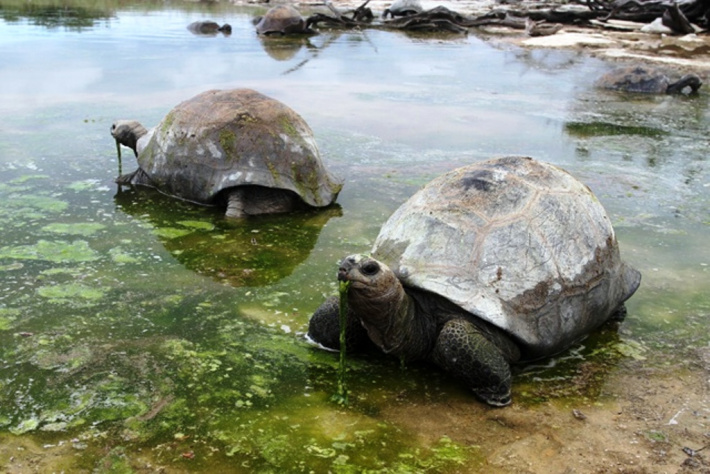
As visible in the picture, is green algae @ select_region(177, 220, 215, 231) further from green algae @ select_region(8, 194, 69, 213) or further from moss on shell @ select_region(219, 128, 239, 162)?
green algae @ select_region(8, 194, 69, 213)

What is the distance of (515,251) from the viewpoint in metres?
3.82

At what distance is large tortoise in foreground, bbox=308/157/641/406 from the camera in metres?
3.56

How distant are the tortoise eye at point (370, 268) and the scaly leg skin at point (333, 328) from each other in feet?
1.72

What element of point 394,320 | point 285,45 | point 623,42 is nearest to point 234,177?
point 394,320

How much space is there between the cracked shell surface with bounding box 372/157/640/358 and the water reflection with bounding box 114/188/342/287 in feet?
3.92

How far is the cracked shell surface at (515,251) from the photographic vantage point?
3701mm

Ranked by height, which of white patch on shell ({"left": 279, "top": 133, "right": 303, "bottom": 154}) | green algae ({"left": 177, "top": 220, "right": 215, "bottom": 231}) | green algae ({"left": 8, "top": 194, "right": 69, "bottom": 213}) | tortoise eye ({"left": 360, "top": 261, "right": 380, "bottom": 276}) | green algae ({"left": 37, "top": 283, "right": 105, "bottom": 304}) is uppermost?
tortoise eye ({"left": 360, "top": 261, "right": 380, "bottom": 276})

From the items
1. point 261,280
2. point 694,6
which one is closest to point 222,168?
point 261,280

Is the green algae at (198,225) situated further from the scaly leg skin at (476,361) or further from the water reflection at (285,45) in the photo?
the water reflection at (285,45)

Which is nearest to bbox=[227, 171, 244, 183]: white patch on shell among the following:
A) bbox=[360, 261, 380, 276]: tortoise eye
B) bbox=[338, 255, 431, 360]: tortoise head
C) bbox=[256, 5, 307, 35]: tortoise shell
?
bbox=[338, 255, 431, 360]: tortoise head

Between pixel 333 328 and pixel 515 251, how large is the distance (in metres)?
0.98

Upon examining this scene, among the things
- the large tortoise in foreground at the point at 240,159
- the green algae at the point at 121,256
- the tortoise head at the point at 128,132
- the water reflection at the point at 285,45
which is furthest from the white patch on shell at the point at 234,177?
the water reflection at the point at 285,45

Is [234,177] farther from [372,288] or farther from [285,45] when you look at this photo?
[285,45]

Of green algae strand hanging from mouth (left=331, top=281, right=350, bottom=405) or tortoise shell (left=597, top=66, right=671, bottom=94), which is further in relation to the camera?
tortoise shell (left=597, top=66, right=671, bottom=94)
